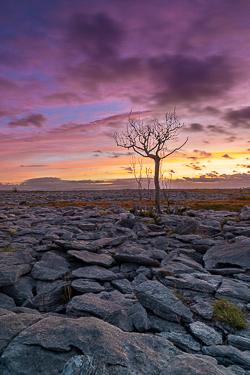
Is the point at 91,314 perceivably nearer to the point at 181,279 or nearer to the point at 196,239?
the point at 181,279

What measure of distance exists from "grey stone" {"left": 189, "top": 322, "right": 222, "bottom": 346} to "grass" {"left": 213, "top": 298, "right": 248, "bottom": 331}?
1.54ft

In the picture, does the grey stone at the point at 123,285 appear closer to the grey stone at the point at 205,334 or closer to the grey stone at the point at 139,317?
the grey stone at the point at 139,317

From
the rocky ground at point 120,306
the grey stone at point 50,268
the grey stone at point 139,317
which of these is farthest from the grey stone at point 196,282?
the grey stone at point 50,268

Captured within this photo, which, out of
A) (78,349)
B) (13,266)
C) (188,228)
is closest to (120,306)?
(78,349)

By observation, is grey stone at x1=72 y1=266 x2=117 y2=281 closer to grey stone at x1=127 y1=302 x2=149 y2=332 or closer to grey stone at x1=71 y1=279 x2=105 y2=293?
grey stone at x1=71 y1=279 x2=105 y2=293

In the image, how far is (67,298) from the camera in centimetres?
539

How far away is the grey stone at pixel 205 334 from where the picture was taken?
12.3ft

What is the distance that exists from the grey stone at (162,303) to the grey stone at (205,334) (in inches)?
8.9

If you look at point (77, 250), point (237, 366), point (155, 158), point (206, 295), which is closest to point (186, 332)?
point (237, 366)

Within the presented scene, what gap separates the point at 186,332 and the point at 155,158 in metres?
16.1

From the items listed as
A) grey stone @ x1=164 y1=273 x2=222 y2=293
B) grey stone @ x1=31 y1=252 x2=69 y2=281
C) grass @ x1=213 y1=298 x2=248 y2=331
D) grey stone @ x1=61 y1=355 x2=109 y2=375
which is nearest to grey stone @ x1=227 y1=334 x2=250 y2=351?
grass @ x1=213 y1=298 x2=248 y2=331

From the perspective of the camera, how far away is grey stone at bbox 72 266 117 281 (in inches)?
242

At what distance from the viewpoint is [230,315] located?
4.35 metres

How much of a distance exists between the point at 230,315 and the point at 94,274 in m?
3.46
